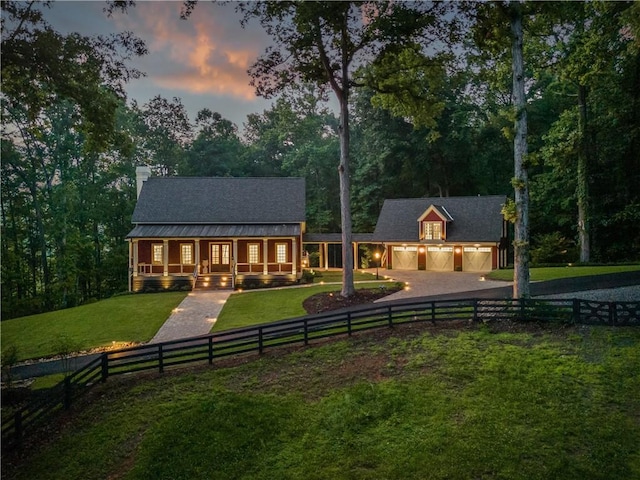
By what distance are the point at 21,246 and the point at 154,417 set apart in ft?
93.4

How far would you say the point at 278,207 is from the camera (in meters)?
30.5

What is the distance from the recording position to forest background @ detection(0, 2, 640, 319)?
1245 centimetres

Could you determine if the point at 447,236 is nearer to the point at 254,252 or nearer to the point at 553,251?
the point at 553,251

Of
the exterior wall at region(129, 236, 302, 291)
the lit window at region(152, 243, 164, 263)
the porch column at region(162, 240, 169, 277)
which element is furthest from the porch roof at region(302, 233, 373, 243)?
the lit window at region(152, 243, 164, 263)

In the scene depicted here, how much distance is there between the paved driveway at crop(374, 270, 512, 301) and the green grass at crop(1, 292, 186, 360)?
39.2 ft

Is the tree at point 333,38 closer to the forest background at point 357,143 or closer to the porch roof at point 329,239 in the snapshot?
the forest background at point 357,143

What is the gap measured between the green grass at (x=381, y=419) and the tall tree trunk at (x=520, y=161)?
323cm

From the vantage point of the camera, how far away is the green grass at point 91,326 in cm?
1641

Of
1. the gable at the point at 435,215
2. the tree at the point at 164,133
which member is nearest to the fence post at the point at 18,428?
the gable at the point at 435,215

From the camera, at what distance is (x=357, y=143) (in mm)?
45969

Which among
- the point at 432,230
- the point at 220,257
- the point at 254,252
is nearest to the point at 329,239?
the point at 254,252

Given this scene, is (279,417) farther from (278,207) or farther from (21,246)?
(21,246)

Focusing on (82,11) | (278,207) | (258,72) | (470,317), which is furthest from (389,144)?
(82,11)

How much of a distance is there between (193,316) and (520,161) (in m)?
15.9
